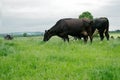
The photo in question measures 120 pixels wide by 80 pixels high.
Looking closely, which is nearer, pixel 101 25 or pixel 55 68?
pixel 55 68

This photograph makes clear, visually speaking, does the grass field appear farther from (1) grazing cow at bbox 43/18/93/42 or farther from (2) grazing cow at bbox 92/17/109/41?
(2) grazing cow at bbox 92/17/109/41

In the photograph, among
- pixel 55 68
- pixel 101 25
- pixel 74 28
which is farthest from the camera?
pixel 101 25

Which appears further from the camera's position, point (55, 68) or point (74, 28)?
point (74, 28)

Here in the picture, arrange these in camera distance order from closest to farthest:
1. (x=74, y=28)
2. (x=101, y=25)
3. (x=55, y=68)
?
(x=55, y=68) → (x=74, y=28) → (x=101, y=25)

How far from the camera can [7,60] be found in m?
11.5

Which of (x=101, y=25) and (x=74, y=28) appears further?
(x=101, y=25)

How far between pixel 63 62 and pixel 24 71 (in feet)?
5.84

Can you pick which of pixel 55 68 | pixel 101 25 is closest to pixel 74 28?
pixel 101 25

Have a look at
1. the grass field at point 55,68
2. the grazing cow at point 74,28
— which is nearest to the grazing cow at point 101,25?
the grazing cow at point 74,28

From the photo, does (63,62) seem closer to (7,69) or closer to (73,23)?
(7,69)

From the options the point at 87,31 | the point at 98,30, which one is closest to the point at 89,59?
the point at 87,31

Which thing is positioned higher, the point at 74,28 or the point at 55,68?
the point at 74,28

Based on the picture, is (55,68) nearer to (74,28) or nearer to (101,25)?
(74,28)

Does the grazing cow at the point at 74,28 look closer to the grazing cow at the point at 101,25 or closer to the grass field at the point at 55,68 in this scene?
the grazing cow at the point at 101,25
